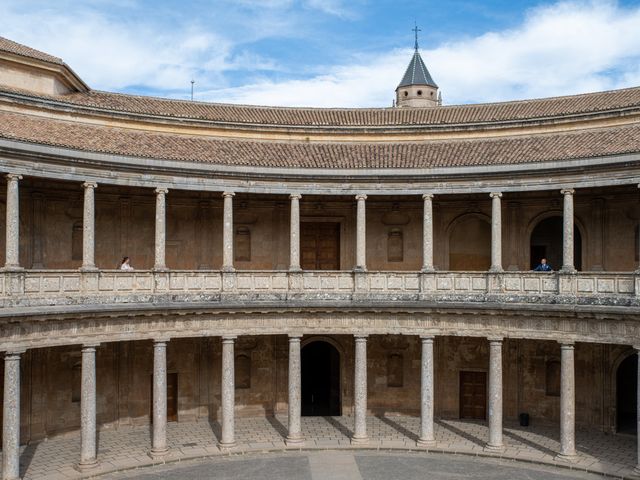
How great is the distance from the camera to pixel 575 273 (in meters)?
23.9

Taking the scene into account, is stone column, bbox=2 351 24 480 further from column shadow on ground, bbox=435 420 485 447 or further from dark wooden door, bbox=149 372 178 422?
column shadow on ground, bbox=435 420 485 447

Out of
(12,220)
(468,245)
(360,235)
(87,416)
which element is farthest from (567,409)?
A: (12,220)

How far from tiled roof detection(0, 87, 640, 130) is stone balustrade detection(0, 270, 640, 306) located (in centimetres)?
863

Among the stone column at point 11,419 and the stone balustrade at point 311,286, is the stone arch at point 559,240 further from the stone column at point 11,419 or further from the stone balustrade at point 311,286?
the stone column at point 11,419

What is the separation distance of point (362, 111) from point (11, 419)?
23286mm

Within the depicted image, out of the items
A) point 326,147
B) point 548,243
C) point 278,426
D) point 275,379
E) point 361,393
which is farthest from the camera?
point 275,379

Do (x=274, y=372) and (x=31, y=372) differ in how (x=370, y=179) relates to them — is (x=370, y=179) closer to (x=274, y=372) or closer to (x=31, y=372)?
(x=274, y=372)

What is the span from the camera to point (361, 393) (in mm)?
26422

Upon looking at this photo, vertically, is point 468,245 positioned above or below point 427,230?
below

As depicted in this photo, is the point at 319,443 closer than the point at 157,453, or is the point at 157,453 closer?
the point at 157,453

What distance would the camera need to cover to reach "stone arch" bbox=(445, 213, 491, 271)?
30828mm

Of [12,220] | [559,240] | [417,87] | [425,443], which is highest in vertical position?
[417,87]

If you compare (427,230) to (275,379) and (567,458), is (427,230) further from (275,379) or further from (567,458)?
(275,379)

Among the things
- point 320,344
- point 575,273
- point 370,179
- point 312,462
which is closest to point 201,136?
point 370,179
